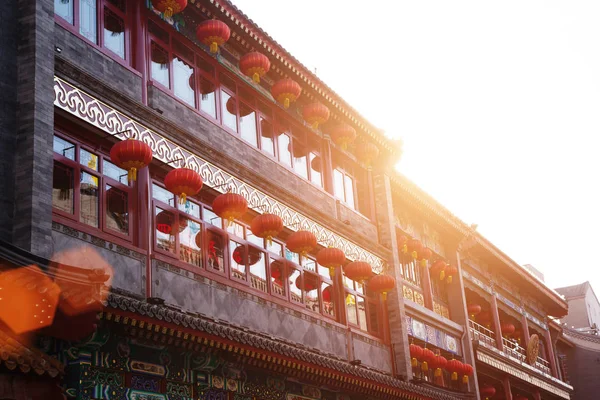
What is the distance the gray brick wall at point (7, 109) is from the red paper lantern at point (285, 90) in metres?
6.59

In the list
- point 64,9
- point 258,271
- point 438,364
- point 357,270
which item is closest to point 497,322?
point 438,364

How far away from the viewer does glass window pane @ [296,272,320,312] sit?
17750 mm

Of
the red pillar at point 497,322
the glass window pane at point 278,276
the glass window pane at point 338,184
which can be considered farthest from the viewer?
the red pillar at point 497,322

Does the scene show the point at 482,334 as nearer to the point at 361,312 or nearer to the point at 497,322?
the point at 497,322

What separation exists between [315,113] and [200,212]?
4.76 meters

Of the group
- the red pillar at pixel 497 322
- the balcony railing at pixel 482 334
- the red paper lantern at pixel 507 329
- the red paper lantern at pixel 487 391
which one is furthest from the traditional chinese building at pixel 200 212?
the red paper lantern at pixel 507 329

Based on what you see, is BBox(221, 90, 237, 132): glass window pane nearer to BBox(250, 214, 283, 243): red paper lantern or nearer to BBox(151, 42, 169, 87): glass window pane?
BBox(151, 42, 169, 87): glass window pane

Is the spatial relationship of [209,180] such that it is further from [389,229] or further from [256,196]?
[389,229]

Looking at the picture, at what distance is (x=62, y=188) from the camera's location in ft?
39.4

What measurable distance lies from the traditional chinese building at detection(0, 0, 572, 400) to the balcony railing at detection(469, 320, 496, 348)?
3.19 metres

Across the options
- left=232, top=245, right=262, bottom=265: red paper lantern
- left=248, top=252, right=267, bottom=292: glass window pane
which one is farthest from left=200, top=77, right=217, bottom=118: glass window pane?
left=248, top=252, right=267, bottom=292: glass window pane

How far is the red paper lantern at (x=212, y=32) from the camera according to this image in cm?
1544

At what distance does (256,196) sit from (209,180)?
1.61 meters

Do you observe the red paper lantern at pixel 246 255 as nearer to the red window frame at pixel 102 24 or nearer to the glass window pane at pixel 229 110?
the glass window pane at pixel 229 110
